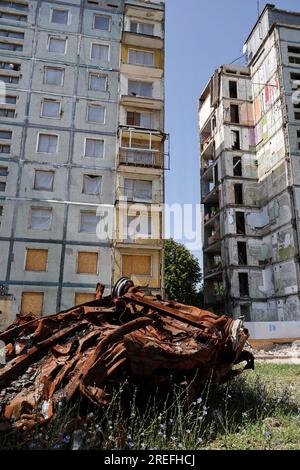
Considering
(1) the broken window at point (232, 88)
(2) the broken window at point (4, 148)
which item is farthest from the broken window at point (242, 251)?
(2) the broken window at point (4, 148)

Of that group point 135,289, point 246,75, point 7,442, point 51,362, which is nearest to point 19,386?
point 51,362

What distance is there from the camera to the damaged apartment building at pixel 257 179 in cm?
3375

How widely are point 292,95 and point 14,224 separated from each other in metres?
29.6

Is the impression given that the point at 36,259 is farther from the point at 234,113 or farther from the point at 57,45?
the point at 234,113

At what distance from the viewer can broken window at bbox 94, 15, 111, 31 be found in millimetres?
33647

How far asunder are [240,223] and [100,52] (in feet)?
69.9

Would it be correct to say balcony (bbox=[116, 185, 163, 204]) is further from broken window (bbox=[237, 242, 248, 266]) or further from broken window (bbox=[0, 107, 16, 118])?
broken window (bbox=[237, 242, 248, 266])

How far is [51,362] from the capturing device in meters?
4.08

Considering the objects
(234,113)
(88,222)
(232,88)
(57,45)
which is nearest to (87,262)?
(88,222)

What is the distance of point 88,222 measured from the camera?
2825 cm

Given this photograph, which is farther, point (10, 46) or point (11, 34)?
point (11, 34)

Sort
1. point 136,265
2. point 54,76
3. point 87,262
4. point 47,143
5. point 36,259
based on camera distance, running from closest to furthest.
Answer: point 36,259
point 87,262
point 136,265
point 47,143
point 54,76

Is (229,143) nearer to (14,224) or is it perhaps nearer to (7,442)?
(14,224)

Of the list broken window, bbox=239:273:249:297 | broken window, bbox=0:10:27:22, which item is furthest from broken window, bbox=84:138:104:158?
broken window, bbox=239:273:249:297
